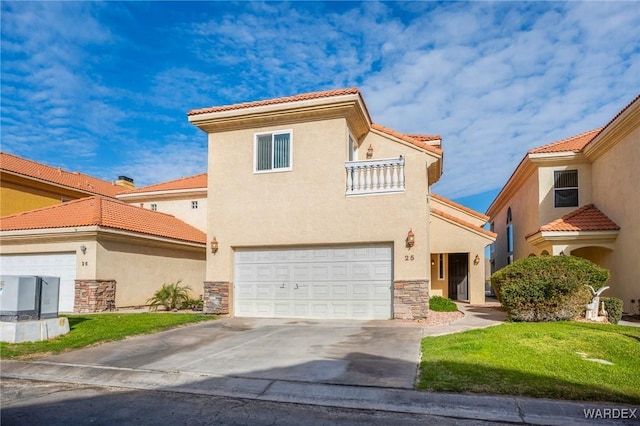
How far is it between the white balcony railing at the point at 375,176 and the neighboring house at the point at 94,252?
29.0 feet

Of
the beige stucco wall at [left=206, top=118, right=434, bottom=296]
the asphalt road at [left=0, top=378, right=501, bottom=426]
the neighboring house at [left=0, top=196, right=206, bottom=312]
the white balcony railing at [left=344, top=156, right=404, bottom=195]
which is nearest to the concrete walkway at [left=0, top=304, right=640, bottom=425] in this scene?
the asphalt road at [left=0, top=378, right=501, bottom=426]

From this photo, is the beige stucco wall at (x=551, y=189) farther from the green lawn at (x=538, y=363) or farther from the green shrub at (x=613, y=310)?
the green lawn at (x=538, y=363)

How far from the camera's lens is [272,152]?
14.2 m

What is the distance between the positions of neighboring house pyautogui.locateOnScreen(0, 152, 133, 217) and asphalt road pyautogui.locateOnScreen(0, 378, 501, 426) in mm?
18631

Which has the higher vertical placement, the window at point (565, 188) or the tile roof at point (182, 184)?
the tile roof at point (182, 184)

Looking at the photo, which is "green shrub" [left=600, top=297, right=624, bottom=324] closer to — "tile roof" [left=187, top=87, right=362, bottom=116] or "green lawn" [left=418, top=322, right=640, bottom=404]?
"green lawn" [left=418, top=322, right=640, bottom=404]

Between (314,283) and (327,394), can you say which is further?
(314,283)

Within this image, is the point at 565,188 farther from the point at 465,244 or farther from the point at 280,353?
the point at 280,353

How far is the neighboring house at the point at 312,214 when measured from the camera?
12789mm

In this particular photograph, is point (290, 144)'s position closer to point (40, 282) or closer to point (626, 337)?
point (40, 282)

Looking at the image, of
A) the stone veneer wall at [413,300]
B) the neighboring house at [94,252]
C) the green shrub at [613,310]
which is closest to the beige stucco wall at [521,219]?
the green shrub at [613,310]

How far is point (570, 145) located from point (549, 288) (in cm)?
974

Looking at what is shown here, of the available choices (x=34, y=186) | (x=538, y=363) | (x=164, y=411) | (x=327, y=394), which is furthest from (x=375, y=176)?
(x=34, y=186)

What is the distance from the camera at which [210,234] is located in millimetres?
14375
